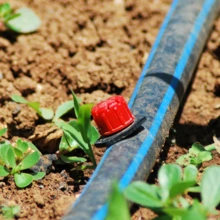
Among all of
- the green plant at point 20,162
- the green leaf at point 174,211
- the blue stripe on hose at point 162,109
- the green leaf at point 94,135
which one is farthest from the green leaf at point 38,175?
the green leaf at point 174,211

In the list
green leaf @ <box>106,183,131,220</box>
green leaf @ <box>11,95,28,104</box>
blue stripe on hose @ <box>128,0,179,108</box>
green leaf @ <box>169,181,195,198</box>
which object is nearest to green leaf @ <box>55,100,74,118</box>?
green leaf @ <box>11,95,28,104</box>

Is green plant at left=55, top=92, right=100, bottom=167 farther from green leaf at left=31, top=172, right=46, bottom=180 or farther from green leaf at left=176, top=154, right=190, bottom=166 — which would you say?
green leaf at left=176, top=154, right=190, bottom=166

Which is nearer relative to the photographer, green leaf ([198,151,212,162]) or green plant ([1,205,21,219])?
green plant ([1,205,21,219])

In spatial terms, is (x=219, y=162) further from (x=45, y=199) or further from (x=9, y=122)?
(x=9, y=122)

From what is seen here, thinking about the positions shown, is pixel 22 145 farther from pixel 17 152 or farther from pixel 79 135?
pixel 79 135

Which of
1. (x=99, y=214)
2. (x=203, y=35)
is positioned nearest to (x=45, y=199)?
(x=99, y=214)

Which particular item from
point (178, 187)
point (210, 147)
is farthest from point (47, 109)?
point (178, 187)
